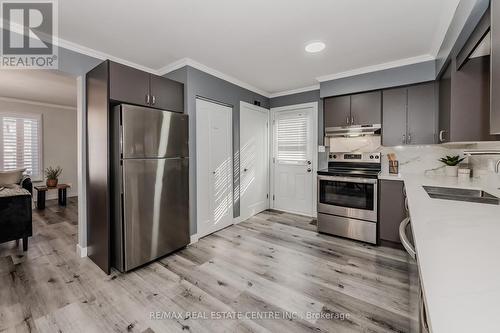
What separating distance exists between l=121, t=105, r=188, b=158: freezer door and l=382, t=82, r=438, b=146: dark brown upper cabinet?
110 inches

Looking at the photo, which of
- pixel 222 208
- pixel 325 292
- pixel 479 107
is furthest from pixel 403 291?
pixel 222 208

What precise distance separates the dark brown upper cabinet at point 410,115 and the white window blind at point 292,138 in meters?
1.36

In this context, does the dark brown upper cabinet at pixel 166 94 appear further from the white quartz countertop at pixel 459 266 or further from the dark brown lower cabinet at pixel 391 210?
the dark brown lower cabinet at pixel 391 210

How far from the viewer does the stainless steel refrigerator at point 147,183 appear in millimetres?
2275

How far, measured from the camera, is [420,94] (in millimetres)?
2979

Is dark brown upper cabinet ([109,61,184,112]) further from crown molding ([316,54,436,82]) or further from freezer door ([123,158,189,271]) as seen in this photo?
crown molding ([316,54,436,82])

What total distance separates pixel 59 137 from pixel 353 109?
690cm

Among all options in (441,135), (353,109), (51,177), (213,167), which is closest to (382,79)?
(353,109)

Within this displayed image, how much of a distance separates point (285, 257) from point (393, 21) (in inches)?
105

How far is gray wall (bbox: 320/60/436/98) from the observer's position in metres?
2.85

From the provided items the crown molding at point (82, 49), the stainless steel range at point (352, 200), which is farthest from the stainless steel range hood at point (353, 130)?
the crown molding at point (82, 49)

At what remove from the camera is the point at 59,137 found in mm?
5809

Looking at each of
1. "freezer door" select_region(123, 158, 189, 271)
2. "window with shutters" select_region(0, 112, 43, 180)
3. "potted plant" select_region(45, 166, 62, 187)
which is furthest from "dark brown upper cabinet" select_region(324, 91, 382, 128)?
"window with shutters" select_region(0, 112, 43, 180)

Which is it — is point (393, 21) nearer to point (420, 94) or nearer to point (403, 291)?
point (420, 94)
